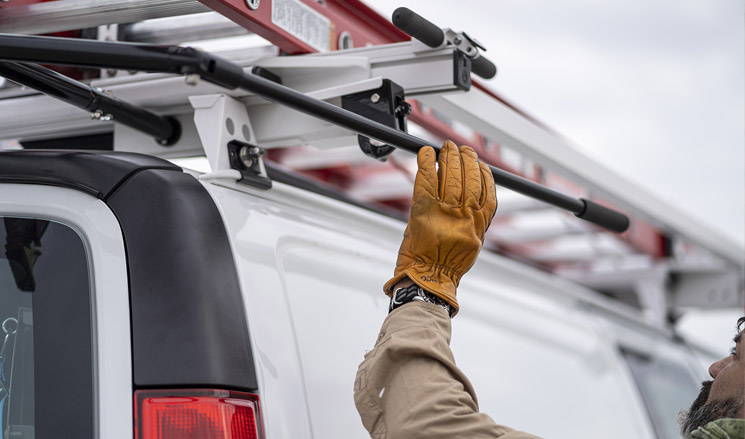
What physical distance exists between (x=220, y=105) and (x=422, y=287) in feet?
2.01

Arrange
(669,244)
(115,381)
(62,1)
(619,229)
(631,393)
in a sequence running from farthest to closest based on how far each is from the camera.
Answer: (669,244) → (631,393) → (619,229) → (62,1) → (115,381)

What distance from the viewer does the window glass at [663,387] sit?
3.30 metres

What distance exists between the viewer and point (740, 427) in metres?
1.63

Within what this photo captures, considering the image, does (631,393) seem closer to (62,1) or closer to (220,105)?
(220,105)

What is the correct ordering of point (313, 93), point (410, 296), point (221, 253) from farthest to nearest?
point (313, 93) < point (410, 296) < point (221, 253)

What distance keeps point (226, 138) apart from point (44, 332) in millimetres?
595

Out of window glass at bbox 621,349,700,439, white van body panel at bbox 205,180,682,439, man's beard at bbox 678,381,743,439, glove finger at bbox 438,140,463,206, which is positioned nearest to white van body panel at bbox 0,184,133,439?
white van body panel at bbox 205,180,682,439

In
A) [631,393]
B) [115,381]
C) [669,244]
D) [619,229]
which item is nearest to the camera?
[115,381]

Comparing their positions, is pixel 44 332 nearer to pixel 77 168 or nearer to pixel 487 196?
pixel 77 168

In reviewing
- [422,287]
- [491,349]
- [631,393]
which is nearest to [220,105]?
[422,287]

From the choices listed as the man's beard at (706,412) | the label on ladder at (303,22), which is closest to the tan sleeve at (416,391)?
the man's beard at (706,412)

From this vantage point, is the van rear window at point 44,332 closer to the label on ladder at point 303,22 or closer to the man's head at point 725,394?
the label on ladder at point 303,22

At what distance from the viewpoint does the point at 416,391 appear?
5.22 feet

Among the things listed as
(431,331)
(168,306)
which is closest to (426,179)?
(431,331)
